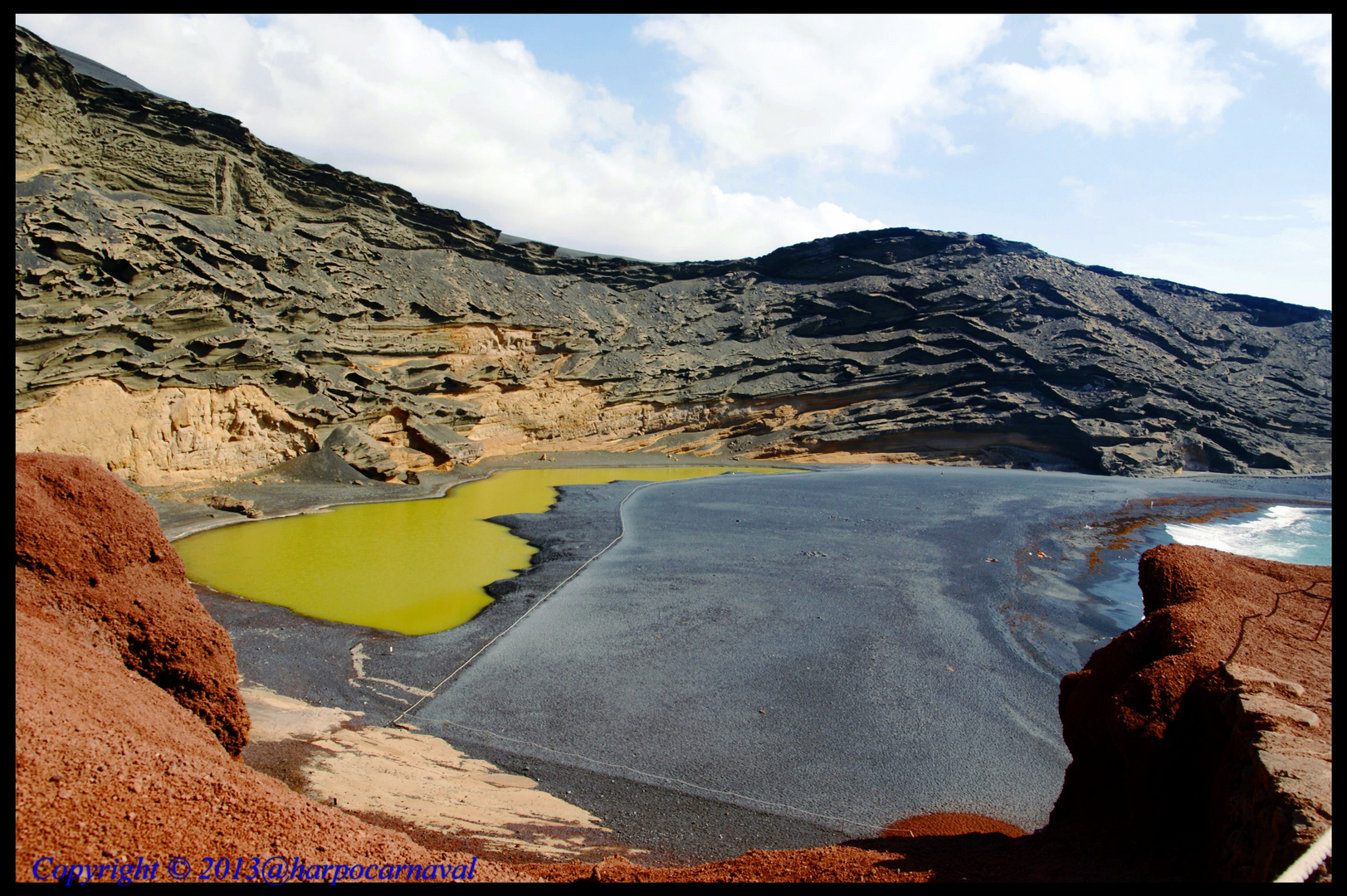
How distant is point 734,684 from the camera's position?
8773 millimetres

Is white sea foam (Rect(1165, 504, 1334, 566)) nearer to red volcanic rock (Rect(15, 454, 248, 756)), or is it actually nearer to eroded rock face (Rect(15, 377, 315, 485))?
red volcanic rock (Rect(15, 454, 248, 756))

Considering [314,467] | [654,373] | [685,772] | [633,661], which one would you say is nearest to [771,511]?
[633,661]

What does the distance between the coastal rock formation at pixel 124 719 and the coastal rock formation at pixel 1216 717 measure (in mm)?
3542

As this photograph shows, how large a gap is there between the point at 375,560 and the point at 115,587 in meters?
10.7

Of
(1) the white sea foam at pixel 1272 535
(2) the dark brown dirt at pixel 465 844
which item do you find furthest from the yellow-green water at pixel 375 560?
(1) the white sea foam at pixel 1272 535

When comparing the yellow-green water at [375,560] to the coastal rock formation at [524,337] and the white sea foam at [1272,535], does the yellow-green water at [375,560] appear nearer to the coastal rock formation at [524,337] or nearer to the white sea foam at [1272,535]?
the coastal rock formation at [524,337]

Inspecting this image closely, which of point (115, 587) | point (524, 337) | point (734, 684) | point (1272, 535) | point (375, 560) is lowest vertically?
point (734, 684)

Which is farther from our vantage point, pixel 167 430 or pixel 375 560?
pixel 167 430

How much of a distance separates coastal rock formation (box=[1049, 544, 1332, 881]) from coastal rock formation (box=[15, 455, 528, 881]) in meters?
3.54

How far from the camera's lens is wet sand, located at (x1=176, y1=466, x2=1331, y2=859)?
6.43 meters

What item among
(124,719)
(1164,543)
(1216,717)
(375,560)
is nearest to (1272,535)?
(1164,543)

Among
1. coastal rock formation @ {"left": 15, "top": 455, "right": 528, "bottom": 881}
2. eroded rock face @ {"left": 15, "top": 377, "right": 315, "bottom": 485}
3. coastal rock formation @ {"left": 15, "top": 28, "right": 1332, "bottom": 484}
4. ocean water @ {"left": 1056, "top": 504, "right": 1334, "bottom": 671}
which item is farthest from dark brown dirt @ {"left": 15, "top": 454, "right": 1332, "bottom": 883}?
coastal rock formation @ {"left": 15, "top": 28, "right": 1332, "bottom": 484}

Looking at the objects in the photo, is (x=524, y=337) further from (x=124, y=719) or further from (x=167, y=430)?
(x=124, y=719)

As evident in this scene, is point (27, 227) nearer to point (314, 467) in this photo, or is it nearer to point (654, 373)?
point (314, 467)
